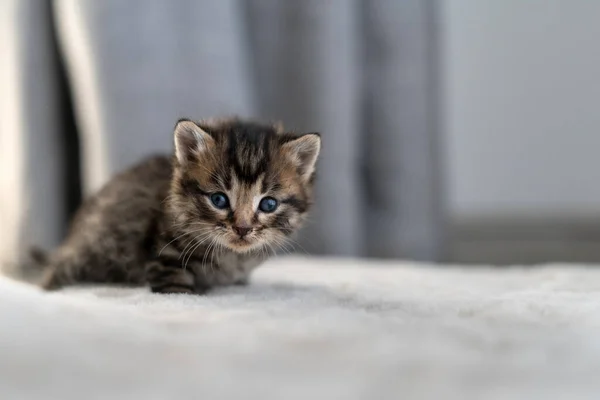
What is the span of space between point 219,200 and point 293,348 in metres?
0.48

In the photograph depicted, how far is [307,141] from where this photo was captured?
3.67 feet

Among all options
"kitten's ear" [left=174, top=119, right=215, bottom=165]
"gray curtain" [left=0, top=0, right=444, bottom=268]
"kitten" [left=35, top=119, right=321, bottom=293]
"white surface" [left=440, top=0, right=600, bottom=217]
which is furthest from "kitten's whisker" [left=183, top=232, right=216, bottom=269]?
"white surface" [left=440, top=0, right=600, bottom=217]

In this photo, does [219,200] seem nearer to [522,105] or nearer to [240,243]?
[240,243]

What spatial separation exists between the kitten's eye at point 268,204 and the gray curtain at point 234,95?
63 cm

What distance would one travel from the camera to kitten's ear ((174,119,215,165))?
1.07 meters

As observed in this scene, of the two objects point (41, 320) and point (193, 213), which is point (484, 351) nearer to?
point (41, 320)

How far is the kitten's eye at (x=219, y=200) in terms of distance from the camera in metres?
1.07

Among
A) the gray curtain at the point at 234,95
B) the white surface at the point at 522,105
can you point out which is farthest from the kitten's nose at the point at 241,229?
the white surface at the point at 522,105

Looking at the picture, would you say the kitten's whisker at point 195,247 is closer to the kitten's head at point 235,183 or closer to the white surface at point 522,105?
the kitten's head at point 235,183

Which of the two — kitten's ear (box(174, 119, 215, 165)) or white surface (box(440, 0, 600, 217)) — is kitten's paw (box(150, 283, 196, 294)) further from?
white surface (box(440, 0, 600, 217))

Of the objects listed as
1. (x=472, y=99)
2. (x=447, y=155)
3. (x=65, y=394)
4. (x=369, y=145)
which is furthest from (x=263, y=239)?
(x=472, y=99)

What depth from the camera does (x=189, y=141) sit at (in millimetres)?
1095

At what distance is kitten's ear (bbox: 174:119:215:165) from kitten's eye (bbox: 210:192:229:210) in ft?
0.25

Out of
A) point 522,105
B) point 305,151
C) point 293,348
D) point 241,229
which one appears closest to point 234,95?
point 305,151
